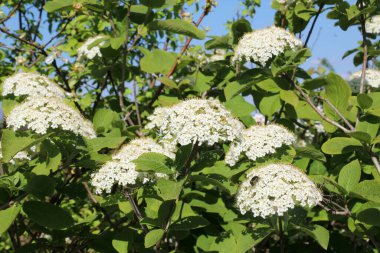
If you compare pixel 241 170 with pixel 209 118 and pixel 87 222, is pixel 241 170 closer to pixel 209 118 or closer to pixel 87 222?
pixel 209 118

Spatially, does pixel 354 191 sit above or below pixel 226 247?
above

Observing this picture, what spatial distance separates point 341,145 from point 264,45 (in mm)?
751

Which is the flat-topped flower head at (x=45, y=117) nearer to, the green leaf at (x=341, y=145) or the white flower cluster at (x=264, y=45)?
the white flower cluster at (x=264, y=45)

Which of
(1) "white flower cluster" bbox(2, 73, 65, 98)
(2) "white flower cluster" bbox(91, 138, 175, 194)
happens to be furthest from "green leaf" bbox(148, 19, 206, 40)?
(2) "white flower cluster" bbox(91, 138, 175, 194)

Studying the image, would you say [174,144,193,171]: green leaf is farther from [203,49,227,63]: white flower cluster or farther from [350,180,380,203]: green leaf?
[203,49,227,63]: white flower cluster

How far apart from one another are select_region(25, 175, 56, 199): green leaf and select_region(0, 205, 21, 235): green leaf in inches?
4.6

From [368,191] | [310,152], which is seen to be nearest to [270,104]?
[310,152]

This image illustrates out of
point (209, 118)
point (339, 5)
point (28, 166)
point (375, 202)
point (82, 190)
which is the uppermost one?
point (339, 5)

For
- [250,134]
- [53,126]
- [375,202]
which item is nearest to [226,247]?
[250,134]

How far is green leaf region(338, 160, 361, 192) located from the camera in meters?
2.79

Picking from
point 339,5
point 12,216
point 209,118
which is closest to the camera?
point 209,118

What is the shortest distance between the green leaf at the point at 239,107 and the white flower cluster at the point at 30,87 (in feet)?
3.63

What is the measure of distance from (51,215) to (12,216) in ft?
0.75

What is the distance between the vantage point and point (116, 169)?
2645mm
